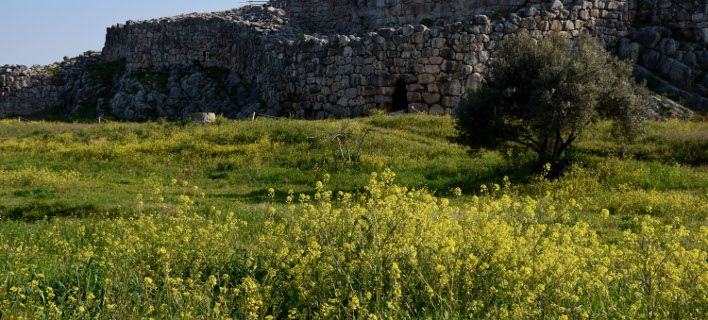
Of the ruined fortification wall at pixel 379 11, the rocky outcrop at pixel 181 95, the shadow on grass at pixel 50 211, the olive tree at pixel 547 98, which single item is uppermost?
the ruined fortification wall at pixel 379 11

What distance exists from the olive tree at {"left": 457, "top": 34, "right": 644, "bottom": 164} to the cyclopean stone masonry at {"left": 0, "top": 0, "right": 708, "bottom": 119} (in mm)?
5319

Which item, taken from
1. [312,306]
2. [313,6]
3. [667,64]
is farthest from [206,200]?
[313,6]

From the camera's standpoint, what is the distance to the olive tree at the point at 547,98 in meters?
17.0

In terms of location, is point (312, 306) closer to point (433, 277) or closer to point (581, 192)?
point (433, 277)

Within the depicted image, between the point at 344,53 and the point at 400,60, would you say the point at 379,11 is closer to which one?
the point at 344,53

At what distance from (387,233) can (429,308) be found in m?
0.80

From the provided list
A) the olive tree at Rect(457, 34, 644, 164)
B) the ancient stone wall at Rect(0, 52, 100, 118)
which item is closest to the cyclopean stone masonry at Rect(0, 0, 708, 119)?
the olive tree at Rect(457, 34, 644, 164)

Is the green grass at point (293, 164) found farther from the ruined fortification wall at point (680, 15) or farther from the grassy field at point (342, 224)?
the ruined fortification wall at point (680, 15)

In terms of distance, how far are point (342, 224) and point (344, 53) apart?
19422mm

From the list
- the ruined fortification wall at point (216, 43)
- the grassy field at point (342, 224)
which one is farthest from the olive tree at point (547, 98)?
the ruined fortification wall at point (216, 43)

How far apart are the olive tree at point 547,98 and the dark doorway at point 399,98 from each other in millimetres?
8235

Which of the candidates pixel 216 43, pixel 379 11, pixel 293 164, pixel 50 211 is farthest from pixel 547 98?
pixel 216 43

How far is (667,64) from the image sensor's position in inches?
1013

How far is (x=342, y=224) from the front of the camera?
308 inches
